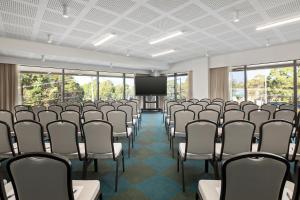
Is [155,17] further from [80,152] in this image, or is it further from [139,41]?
[80,152]

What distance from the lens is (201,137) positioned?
2598 millimetres

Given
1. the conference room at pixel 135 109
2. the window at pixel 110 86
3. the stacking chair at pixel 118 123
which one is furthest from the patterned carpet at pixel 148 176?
the window at pixel 110 86

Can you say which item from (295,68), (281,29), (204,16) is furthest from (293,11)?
(295,68)

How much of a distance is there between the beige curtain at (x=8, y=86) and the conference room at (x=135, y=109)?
4 centimetres

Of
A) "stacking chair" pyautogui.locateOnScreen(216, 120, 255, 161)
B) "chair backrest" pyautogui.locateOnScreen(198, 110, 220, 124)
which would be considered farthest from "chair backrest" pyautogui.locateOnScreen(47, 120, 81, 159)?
"chair backrest" pyautogui.locateOnScreen(198, 110, 220, 124)

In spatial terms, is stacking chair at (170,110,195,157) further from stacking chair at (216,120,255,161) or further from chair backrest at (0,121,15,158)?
chair backrest at (0,121,15,158)

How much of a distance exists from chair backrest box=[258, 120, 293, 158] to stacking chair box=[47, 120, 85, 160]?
251 cm

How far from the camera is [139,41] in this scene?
6.51 m

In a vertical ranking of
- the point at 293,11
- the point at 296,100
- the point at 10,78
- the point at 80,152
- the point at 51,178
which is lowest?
the point at 80,152

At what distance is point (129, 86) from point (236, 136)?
994cm

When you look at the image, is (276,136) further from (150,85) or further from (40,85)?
(150,85)

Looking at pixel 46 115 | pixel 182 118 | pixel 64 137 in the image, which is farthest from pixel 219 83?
pixel 64 137

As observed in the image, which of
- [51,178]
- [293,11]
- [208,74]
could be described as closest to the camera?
[51,178]

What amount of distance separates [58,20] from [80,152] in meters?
3.41
